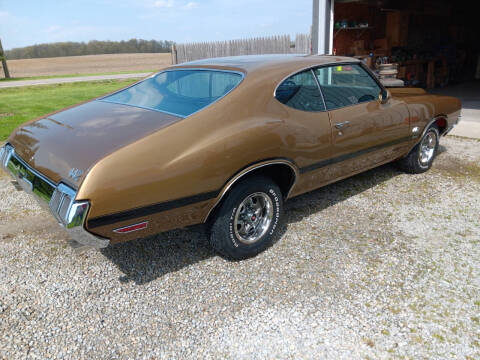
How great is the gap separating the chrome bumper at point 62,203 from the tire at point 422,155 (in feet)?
12.5

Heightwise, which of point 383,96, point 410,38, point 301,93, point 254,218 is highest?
point 410,38

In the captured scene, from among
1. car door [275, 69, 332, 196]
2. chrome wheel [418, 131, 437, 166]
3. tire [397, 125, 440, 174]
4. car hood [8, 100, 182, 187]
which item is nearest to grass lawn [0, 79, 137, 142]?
car hood [8, 100, 182, 187]

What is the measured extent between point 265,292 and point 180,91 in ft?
5.92

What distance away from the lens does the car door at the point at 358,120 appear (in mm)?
3477

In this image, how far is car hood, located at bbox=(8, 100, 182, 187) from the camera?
239cm

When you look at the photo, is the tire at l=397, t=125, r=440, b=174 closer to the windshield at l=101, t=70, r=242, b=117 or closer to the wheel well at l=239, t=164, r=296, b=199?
the wheel well at l=239, t=164, r=296, b=199

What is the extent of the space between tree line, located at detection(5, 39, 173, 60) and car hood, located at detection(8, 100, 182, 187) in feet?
207

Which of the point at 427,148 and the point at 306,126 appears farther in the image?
the point at 427,148

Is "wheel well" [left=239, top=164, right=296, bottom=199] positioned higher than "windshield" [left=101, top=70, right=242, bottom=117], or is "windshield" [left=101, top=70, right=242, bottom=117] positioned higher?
"windshield" [left=101, top=70, right=242, bottom=117]

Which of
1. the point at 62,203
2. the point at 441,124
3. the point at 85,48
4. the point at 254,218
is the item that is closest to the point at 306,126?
the point at 254,218

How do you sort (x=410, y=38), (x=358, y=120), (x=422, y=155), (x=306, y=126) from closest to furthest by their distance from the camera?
(x=306, y=126)
(x=358, y=120)
(x=422, y=155)
(x=410, y=38)

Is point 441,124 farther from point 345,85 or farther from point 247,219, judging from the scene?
point 247,219

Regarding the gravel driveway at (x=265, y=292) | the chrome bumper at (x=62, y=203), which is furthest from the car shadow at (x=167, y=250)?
the chrome bumper at (x=62, y=203)

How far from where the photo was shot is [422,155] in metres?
4.83
